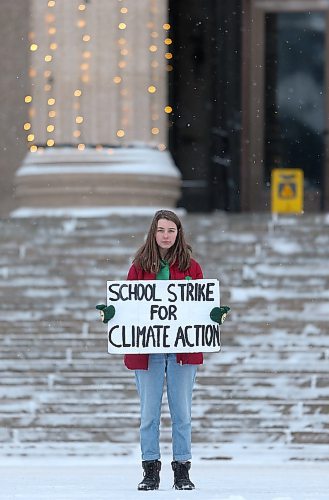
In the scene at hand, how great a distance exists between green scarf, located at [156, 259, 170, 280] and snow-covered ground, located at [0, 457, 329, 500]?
94 cm

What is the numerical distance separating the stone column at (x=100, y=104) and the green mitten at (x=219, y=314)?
7.74 m

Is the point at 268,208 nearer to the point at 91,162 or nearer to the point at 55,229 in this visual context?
the point at 91,162

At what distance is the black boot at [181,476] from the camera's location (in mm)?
6508

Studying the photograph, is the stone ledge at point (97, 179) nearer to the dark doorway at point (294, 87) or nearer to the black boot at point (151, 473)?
the dark doorway at point (294, 87)

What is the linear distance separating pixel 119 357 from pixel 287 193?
24.5 ft

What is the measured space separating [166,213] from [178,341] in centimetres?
56

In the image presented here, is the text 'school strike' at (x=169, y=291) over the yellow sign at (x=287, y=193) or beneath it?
over

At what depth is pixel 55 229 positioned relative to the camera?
39.2 ft

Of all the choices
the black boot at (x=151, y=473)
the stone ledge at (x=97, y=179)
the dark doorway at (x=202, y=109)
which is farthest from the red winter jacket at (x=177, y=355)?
the dark doorway at (x=202, y=109)

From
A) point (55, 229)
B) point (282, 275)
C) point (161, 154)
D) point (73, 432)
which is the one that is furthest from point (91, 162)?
point (73, 432)

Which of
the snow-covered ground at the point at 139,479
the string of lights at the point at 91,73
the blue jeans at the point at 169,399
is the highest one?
the string of lights at the point at 91,73

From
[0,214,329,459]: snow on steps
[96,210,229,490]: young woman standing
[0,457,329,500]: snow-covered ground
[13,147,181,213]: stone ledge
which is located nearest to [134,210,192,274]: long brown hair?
[96,210,229,490]: young woman standing

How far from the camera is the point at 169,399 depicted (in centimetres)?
645

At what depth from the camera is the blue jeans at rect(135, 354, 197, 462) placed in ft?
21.0
